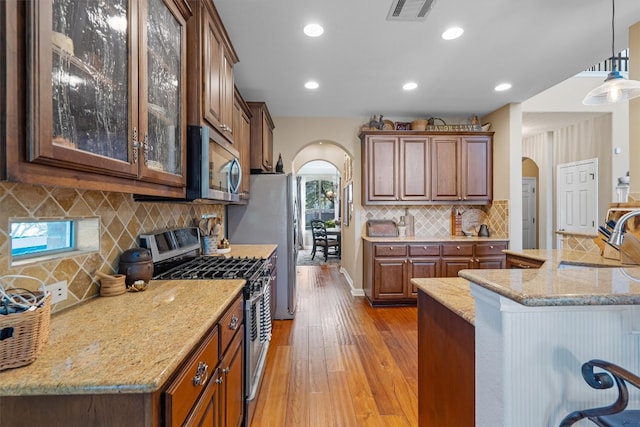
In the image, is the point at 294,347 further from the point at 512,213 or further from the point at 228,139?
the point at 512,213

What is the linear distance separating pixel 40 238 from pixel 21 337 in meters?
0.55

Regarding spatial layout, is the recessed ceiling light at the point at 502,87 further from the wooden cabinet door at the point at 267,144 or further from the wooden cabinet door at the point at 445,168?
the wooden cabinet door at the point at 267,144

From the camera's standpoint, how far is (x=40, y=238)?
1167 mm

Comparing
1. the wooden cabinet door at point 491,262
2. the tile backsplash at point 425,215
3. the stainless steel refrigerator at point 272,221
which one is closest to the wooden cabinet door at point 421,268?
the wooden cabinet door at point 491,262

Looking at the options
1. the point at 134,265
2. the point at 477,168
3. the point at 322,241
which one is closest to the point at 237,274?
the point at 134,265

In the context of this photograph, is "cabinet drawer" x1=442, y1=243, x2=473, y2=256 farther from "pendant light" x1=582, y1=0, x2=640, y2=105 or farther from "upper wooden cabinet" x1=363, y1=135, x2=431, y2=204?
"pendant light" x1=582, y1=0, x2=640, y2=105

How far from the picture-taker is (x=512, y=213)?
4.08 m

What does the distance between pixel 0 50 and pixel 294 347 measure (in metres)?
2.74

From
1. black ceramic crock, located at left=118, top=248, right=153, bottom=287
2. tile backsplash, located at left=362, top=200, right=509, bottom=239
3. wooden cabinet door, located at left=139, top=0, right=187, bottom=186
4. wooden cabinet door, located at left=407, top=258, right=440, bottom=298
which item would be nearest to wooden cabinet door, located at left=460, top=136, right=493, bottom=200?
tile backsplash, located at left=362, top=200, right=509, bottom=239

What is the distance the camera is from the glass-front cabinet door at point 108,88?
770 mm

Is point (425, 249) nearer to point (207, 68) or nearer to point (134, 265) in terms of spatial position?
point (207, 68)

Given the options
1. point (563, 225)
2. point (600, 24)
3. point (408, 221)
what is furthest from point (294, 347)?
point (563, 225)

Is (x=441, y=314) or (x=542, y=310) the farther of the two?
(x=441, y=314)

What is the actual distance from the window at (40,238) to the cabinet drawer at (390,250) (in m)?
3.22
